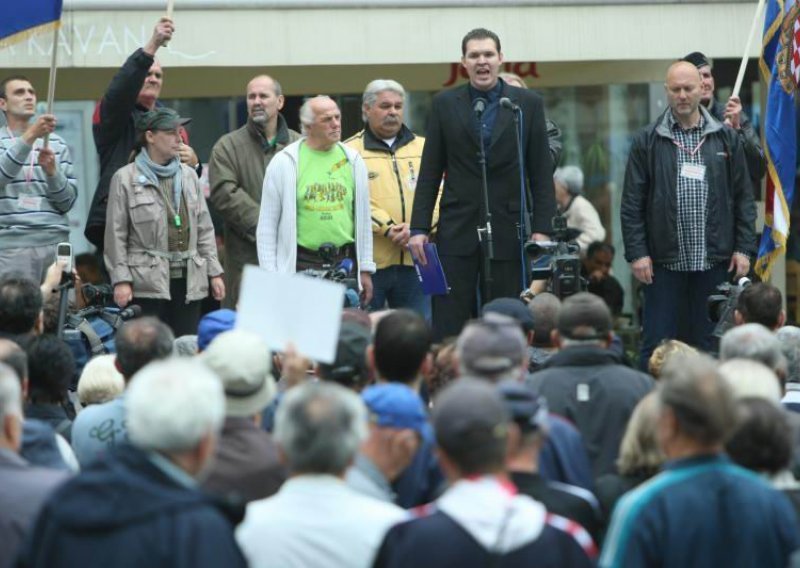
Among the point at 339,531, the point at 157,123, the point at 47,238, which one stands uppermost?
the point at 157,123

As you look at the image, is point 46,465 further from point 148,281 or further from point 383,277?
point 383,277

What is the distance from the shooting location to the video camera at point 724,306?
801 centimetres

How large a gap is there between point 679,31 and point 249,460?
6.44m

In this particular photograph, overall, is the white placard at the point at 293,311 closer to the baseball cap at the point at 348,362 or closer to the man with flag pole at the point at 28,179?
the baseball cap at the point at 348,362

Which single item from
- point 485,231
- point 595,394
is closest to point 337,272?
point 485,231

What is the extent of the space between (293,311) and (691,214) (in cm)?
489

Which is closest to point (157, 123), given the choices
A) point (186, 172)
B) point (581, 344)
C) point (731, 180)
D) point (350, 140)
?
point (186, 172)

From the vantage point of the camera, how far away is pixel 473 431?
3.90 metres

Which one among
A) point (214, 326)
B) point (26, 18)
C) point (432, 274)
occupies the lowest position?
point (214, 326)

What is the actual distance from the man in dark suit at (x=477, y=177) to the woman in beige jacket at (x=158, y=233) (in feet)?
4.05

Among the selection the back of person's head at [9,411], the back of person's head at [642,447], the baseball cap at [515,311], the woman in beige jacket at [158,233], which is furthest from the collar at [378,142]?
the back of person's head at [9,411]

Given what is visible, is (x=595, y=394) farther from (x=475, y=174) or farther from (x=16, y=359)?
(x=475, y=174)

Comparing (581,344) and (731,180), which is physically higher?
(731,180)

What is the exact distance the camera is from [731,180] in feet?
30.8
